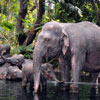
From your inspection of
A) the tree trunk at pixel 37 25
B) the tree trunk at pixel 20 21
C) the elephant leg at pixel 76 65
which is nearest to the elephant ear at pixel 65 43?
the elephant leg at pixel 76 65

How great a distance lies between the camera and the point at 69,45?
8438 mm

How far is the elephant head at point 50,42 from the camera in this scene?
26.5 ft

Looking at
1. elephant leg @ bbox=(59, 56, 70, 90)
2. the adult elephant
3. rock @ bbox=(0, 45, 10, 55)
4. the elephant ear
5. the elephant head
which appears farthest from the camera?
rock @ bbox=(0, 45, 10, 55)

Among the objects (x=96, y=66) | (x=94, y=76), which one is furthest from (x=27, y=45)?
(x=96, y=66)

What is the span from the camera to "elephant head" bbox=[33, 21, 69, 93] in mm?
8070

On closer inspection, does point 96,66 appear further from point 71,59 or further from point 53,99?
point 53,99

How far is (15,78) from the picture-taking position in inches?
533

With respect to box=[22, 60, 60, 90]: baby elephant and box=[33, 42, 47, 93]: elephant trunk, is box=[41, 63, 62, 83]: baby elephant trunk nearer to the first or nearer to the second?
box=[22, 60, 60, 90]: baby elephant

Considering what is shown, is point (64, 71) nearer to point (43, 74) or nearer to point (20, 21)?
point (43, 74)

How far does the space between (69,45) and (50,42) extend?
60 cm

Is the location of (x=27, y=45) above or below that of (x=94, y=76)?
above

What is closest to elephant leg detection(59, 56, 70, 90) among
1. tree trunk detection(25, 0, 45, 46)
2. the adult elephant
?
the adult elephant

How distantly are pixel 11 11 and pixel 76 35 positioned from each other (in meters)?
19.2

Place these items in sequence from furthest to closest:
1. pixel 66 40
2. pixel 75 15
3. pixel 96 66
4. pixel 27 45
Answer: pixel 27 45, pixel 75 15, pixel 96 66, pixel 66 40
